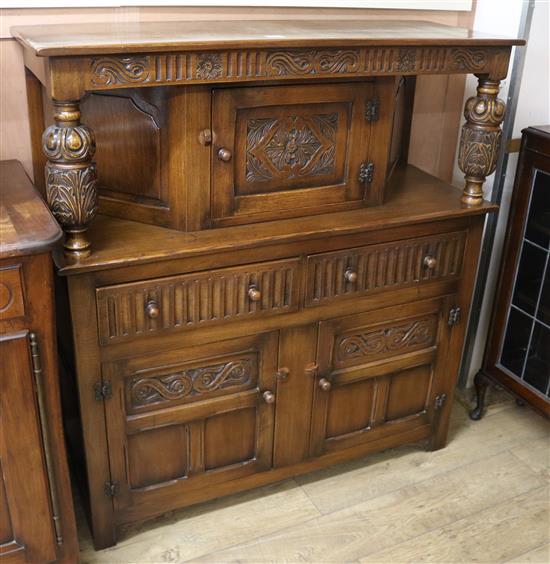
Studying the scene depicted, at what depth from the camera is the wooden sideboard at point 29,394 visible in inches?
58.9

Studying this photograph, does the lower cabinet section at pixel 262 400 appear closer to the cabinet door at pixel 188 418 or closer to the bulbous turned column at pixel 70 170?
the cabinet door at pixel 188 418

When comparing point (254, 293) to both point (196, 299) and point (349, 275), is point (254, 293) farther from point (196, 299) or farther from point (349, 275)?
point (349, 275)

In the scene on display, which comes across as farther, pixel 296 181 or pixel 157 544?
pixel 157 544

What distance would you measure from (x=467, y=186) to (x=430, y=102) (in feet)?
1.73

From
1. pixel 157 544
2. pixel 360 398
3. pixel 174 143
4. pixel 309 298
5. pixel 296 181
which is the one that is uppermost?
pixel 174 143

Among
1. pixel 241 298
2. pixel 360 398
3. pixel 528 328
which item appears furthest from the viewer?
pixel 528 328

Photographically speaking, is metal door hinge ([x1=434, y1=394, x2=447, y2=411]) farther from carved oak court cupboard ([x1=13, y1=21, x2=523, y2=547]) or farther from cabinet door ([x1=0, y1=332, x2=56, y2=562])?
cabinet door ([x1=0, y1=332, x2=56, y2=562])

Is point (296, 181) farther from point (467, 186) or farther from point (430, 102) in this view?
point (430, 102)

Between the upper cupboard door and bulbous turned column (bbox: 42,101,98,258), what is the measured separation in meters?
0.34

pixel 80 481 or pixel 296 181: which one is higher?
pixel 296 181

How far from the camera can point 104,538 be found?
2029mm

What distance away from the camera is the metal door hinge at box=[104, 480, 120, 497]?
6.42 ft

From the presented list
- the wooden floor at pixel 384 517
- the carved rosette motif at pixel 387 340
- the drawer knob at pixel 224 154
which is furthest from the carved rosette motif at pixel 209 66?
the wooden floor at pixel 384 517

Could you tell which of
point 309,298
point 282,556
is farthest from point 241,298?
point 282,556
